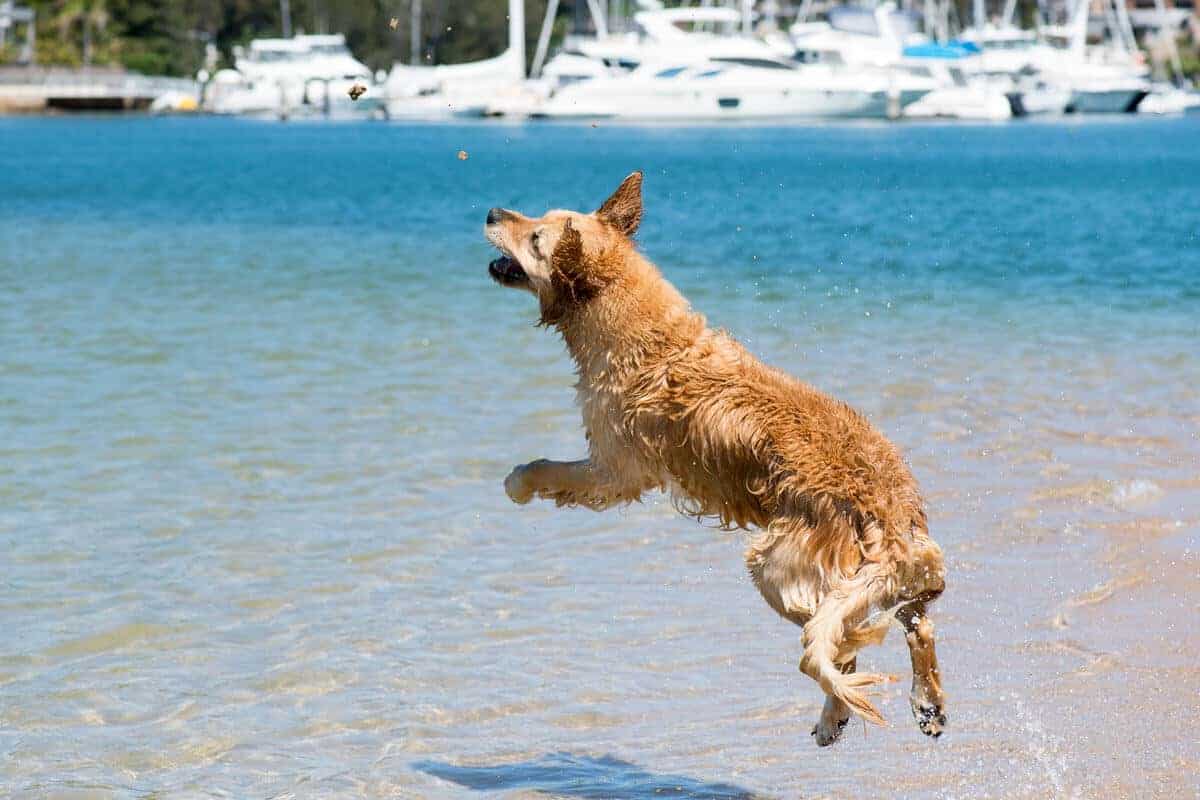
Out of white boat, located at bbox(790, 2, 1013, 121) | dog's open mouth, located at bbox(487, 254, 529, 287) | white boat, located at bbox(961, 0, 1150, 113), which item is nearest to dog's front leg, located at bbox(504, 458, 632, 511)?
dog's open mouth, located at bbox(487, 254, 529, 287)

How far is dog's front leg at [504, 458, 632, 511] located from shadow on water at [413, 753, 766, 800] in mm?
977

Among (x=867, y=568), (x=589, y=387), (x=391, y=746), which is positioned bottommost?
(x=391, y=746)

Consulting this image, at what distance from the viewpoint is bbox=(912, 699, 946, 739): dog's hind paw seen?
18.0ft

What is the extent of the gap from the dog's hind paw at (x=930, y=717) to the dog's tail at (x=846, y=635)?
17.4 inches

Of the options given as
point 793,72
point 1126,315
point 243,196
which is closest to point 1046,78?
point 793,72

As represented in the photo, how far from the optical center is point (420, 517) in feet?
29.1

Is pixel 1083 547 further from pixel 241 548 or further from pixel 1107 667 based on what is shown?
pixel 241 548

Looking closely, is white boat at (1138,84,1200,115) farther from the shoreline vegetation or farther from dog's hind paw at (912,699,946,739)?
dog's hind paw at (912,699,946,739)

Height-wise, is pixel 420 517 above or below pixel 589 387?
below

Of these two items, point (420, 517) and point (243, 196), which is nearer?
Result: point (420, 517)

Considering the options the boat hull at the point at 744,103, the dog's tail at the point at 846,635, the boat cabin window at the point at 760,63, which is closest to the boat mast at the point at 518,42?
the boat hull at the point at 744,103

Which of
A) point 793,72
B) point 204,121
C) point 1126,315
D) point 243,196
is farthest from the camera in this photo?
point 204,121

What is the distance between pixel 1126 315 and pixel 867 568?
12.5 meters

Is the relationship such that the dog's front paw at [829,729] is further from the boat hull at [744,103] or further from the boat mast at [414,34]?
the boat mast at [414,34]
